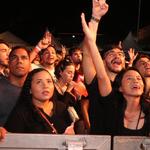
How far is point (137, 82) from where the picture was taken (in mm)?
2783

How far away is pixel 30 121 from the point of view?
258 cm

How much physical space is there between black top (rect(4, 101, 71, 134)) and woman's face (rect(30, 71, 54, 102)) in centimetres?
9

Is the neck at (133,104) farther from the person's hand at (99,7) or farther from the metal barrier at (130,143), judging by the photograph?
the metal barrier at (130,143)

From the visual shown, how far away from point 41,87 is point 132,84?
23.5 inches

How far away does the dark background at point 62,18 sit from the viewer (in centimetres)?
647

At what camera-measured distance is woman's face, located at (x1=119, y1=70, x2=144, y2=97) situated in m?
2.78

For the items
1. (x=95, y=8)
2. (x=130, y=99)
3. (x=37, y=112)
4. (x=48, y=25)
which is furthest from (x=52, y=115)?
(x=48, y=25)

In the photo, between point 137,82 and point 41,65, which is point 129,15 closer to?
point 41,65

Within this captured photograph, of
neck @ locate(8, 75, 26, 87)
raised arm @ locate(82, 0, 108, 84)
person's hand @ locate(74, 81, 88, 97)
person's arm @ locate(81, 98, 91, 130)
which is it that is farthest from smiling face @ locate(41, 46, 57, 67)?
raised arm @ locate(82, 0, 108, 84)

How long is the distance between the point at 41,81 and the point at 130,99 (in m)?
0.59

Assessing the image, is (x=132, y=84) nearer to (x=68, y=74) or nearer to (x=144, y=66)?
(x=144, y=66)

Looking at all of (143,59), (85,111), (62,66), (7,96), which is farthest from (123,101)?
(62,66)

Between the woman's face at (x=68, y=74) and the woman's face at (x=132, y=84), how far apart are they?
122cm

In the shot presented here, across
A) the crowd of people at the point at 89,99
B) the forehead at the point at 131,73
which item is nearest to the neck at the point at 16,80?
the crowd of people at the point at 89,99
